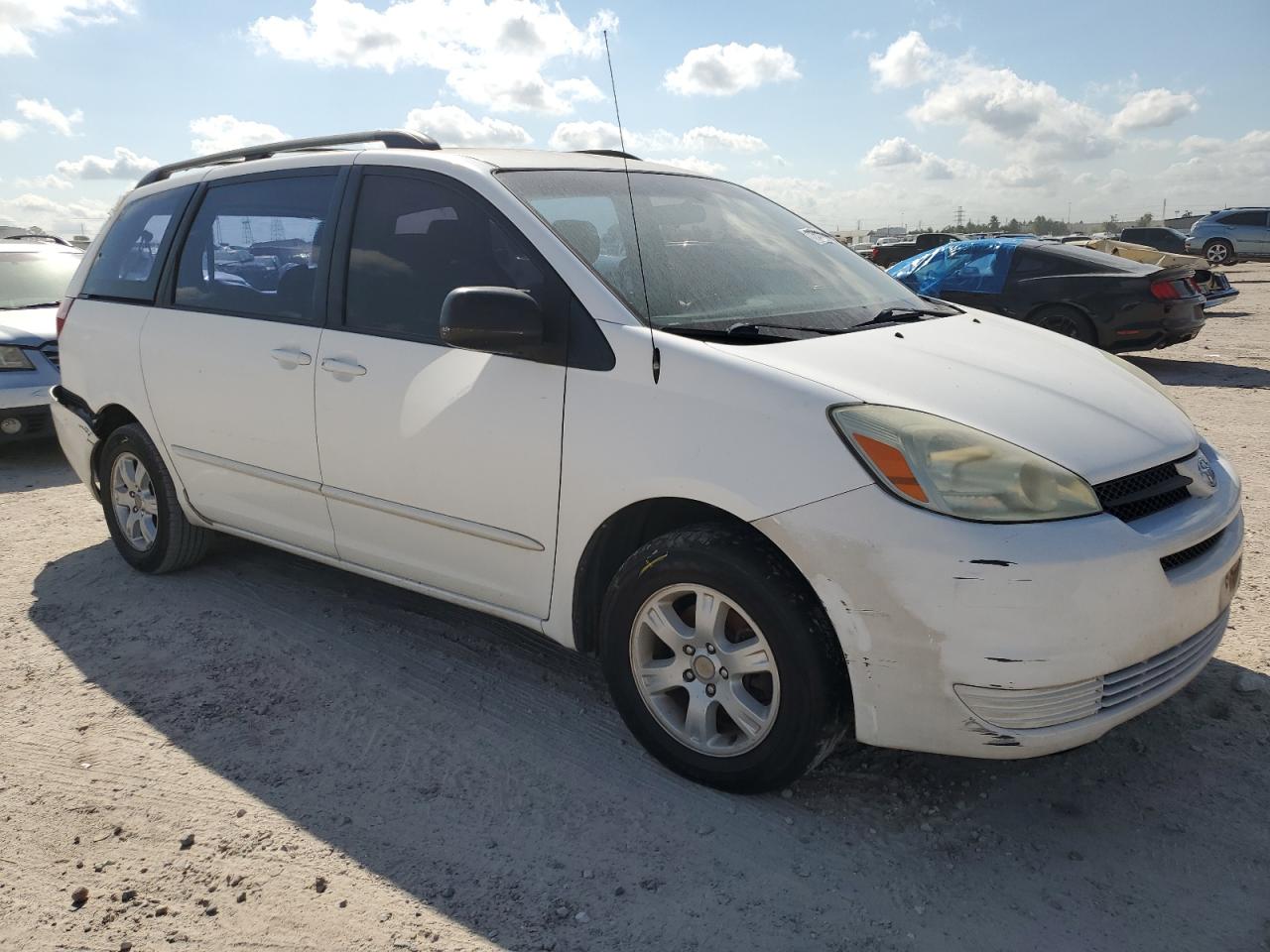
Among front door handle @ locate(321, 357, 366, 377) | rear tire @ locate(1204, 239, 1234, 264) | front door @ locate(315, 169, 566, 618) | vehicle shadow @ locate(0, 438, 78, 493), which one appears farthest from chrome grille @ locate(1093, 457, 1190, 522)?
rear tire @ locate(1204, 239, 1234, 264)

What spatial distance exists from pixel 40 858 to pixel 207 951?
697 millimetres

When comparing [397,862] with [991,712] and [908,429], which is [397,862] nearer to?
[991,712]

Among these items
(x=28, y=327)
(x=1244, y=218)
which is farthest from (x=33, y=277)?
(x=1244, y=218)

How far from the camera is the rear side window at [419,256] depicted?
10.5 ft

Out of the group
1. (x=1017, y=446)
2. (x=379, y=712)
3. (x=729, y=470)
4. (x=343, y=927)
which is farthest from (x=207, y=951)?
(x=1017, y=446)

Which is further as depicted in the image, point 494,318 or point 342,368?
point 342,368

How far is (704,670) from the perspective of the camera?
2787 millimetres

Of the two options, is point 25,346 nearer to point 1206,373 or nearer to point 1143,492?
point 1143,492

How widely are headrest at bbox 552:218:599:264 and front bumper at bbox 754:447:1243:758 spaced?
108 cm

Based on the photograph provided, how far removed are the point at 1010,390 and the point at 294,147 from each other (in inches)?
122

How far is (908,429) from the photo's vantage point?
2.45m

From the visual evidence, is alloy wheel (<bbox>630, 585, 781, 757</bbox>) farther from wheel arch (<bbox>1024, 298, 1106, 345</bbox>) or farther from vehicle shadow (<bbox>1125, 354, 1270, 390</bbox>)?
vehicle shadow (<bbox>1125, 354, 1270, 390</bbox>)

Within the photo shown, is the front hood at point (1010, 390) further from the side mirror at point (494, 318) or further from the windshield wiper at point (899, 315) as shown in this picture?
the side mirror at point (494, 318)

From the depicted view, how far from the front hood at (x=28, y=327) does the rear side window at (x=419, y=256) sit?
4785 mm
